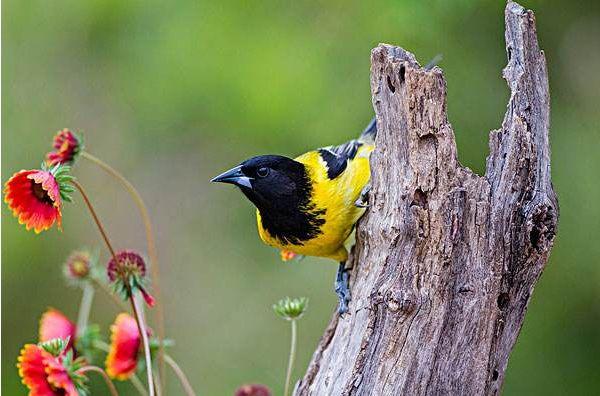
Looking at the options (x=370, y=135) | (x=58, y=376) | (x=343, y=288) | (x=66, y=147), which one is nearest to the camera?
(x=58, y=376)

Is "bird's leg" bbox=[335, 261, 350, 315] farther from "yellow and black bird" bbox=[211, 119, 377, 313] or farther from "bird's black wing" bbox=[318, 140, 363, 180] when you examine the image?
"bird's black wing" bbox=[318, 140, 363, 180]

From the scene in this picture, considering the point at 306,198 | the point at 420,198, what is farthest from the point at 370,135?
the point at 420,198

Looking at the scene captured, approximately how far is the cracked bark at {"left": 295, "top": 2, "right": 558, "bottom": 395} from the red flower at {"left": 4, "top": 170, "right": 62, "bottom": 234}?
45 cm

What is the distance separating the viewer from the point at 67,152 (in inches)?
48.7

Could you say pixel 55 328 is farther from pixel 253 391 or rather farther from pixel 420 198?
pixel 420 198

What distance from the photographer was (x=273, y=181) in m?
1.50

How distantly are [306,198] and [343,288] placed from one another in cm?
21

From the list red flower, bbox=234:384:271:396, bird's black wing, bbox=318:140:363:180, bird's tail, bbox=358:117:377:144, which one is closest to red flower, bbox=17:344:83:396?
red flower, bbox=234:384:271:396

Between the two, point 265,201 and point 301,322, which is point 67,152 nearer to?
point 265,201

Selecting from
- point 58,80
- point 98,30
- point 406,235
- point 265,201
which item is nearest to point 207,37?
point 98,30

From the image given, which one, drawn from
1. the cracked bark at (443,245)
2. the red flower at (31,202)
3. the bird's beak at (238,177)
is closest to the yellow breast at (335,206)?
the bird's beak at (238,177)

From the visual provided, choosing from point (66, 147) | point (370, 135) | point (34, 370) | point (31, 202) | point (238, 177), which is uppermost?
point (370, 135)

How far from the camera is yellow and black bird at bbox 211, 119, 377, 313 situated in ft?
4.77

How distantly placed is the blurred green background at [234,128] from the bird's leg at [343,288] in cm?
67
